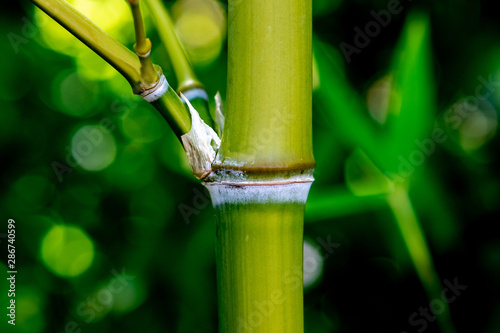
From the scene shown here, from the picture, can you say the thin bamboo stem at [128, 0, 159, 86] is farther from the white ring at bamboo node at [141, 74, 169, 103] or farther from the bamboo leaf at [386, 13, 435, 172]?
the bamboo leaf at [386, 13, 435, 172]

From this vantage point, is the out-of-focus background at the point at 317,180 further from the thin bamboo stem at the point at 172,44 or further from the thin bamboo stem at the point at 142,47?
the thin bamboo stem at the point at 142,47

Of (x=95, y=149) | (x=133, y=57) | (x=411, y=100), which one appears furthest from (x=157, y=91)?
(x=95, y=149)

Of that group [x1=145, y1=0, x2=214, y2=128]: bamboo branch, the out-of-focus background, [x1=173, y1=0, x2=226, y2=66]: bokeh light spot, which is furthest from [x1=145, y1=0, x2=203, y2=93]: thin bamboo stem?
[x1=173, y1=0, x2=226, y2=66]: bokeh light spot

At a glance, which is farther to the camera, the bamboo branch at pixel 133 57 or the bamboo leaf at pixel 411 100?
the bamboo leaf at pixel 411 100

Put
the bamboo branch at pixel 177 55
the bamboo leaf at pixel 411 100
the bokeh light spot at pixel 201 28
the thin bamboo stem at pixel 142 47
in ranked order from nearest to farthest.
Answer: the thin bamboo stem at pixel 142 47 < the bamboo branch at pixel 177 55 < the bamboo leaf at pixel 411 100 < the bokeh light spot at pixel 201 28

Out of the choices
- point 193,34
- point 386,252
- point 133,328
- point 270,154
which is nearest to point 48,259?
point 133,328

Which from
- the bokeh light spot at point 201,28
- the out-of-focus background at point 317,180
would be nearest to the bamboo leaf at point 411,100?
the out-of-focus background at point 317,180

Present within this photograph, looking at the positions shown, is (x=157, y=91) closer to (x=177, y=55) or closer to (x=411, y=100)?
(x=177, y=55)
